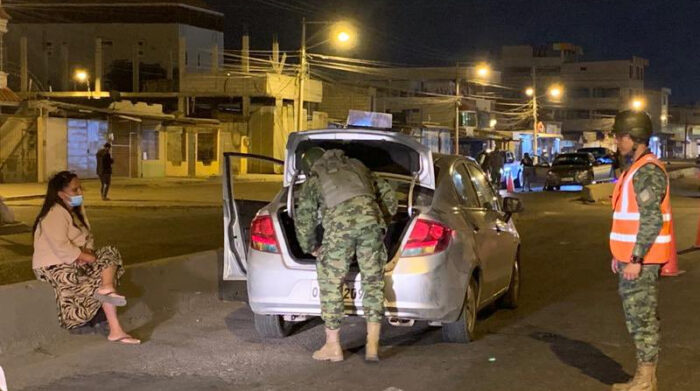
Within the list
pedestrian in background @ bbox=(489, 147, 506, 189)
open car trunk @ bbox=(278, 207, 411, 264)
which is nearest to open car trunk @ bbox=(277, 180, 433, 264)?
open car trunk @ bbox=(278, 207, 411, 264)

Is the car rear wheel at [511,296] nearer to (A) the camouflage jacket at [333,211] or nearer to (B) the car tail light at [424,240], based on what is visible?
(B) the car tail light at [424,240]

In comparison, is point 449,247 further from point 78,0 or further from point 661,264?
point 78,0

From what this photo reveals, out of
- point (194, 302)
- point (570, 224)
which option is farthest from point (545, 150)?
point (194, 302)

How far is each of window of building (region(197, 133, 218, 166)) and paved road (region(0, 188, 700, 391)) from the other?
3399 cm

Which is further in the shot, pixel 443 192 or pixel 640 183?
pixel 443 192

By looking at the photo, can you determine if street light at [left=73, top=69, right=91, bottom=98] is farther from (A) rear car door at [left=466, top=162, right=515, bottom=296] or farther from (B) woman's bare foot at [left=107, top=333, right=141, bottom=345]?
(B) woman's bare foot at [left=107, top=333, right=141, bottom=345]

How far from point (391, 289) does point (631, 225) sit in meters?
1.93

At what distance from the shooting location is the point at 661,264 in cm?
573

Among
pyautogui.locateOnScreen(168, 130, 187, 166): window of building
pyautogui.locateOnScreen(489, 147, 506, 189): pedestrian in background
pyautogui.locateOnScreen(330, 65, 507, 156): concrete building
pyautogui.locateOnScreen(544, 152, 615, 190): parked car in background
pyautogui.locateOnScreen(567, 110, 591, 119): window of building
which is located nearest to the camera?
pyautogui.locateOnScreen(489, 147, 506, 189): pedestrian in background

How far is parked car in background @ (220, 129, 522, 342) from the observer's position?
6.83 m

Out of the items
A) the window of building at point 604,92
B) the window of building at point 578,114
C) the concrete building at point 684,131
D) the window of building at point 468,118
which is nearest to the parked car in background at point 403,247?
the window of building at point 468,118

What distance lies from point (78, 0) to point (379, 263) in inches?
2179

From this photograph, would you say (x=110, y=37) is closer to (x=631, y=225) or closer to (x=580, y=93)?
(x=631, y=225)

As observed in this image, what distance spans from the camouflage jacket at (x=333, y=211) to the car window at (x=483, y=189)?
5.75 feet
